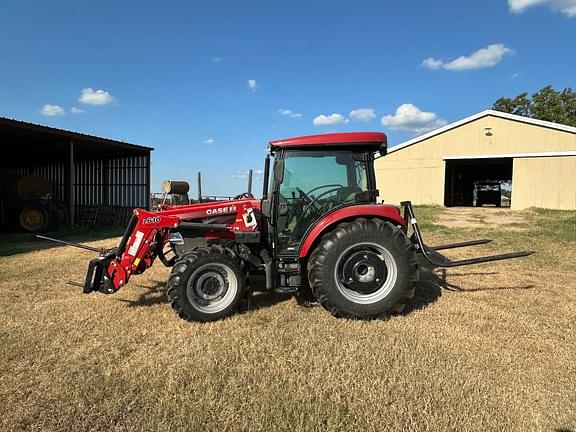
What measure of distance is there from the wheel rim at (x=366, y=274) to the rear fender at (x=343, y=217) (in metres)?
0.34

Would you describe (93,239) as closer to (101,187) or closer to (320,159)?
(101,187)

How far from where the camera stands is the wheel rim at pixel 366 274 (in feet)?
14.3

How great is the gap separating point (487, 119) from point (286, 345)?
18.7 m

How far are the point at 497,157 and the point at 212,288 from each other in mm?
18333

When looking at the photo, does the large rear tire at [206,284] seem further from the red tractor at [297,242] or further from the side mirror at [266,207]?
the side mirror at [266,207]

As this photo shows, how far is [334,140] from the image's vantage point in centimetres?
439

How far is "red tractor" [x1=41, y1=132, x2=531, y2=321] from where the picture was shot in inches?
168

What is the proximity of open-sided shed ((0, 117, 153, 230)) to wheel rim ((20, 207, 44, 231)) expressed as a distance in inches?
36.8

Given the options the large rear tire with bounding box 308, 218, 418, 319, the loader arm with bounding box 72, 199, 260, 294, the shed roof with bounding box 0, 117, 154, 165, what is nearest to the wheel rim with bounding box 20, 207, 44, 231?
the shed roof with bounding box 0, 117, 154, 165

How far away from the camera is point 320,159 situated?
455cm

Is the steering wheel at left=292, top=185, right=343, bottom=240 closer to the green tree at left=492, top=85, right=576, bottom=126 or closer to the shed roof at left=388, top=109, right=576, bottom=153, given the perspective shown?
the shed roof at left=388, top=109, right=576, bottom=153

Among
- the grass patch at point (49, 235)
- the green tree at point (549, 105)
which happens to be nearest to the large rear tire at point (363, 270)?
the grass patch at point (49, 235)

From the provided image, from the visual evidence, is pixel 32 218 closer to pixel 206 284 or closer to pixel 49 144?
pixel 49 144

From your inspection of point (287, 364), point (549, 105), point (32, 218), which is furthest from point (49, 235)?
point (549, 105)
